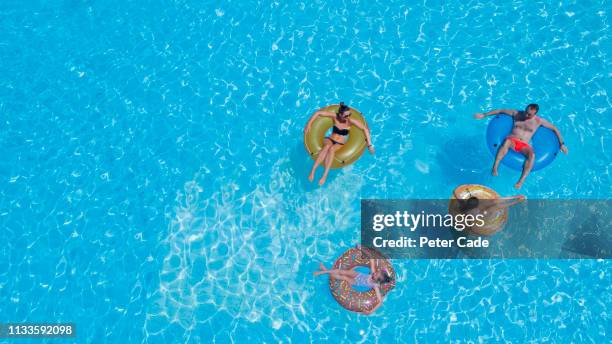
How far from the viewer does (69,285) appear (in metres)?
7.50

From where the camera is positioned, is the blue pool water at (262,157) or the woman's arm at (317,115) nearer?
the blue pool water at (262,157)

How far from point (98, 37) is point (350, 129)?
584 centimetres

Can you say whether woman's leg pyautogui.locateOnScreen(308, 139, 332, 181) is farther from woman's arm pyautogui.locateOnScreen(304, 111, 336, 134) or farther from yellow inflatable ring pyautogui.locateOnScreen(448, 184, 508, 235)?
yellow inflatable ring pyautogui.locateOnScreen(448, 184, 508, 235)

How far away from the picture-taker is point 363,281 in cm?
691

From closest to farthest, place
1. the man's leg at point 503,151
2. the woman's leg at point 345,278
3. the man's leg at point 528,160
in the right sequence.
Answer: the woman's leg at point 345,278
the man's leg at point 528,160
the man's leg at point 503,151

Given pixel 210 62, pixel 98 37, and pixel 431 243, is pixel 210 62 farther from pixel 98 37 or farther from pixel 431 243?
pixel 431 243

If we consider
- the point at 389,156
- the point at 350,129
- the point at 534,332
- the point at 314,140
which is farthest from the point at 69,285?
the point at 534,332

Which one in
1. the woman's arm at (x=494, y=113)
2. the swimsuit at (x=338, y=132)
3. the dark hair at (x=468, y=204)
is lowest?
the dark hair at (x=468, y=204)

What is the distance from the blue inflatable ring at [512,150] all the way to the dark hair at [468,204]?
0.82m

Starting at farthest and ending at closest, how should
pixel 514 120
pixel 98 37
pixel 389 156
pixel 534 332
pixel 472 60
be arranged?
pixel 98 37, pixel 472 60, pixel 389 156, pixel 514 120, pixel 534 332

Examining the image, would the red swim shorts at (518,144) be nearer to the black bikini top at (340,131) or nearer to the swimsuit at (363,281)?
the black bikini top at (340,131)

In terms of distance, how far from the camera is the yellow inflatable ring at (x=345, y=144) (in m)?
7.50

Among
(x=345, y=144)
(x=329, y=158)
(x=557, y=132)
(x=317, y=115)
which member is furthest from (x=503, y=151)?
(x=317, y=115)

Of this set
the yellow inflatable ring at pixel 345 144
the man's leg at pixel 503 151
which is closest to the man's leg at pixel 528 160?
the man's leg at pixel 503 151
